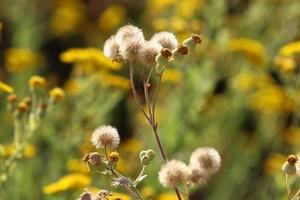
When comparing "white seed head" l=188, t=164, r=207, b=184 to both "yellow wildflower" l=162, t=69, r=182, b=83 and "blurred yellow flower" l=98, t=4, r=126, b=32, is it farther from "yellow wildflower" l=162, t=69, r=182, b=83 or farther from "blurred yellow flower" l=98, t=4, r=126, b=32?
"blurred yellow flower" l=98, t=4, r=126, b=32

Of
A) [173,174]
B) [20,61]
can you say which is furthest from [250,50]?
[173,174]

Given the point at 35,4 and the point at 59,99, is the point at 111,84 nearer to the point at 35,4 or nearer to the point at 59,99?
the point at 59,99

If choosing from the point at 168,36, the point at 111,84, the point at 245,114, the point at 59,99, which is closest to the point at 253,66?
the point at 245,114

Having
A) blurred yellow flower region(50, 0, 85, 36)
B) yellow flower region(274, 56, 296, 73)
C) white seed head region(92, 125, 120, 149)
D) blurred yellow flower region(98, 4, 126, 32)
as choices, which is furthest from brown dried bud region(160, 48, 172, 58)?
blurred yellow flower region(50, 0, 85, 36)

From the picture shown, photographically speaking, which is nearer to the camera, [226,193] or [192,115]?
[192,115]

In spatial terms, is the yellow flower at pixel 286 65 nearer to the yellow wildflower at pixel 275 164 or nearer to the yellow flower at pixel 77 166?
the yellow wildflower at pixel 275 164

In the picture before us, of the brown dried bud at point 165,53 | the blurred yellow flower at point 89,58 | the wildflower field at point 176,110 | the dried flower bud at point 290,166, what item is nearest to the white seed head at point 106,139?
the wildflower field at point 176,110
